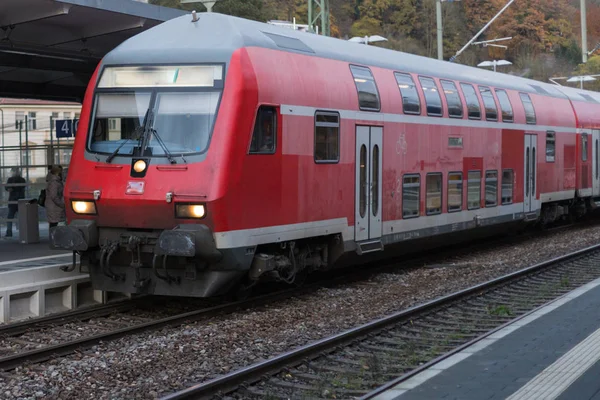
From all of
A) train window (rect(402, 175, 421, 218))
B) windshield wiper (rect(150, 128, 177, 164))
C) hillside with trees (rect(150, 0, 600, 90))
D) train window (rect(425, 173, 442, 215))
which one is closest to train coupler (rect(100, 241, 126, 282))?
windshield wiper (rect(150, 128, 177, 164))

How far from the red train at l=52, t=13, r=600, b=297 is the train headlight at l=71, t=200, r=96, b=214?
0.02 metres

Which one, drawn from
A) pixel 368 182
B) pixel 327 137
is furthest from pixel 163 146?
pixel 368 182

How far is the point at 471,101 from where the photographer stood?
60.0 feet

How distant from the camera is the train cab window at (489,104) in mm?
18969

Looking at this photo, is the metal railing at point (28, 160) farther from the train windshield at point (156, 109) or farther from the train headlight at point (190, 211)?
the train headlight at point (190, 211)

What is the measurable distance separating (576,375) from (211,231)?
195 inches

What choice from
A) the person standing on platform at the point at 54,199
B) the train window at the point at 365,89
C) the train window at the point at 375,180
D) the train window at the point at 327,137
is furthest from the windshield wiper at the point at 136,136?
the person standing on platform at the point at 54,199

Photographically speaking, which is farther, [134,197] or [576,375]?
[134,197]

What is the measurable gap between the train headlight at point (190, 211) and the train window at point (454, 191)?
7.30m

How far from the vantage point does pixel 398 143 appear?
15.4 metres

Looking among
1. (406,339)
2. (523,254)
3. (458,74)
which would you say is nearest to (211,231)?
(406,339)

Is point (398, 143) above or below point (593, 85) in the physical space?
below

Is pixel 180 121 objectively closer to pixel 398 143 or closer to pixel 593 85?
pixel 398 143

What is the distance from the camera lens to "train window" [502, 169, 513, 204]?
20000 mm
